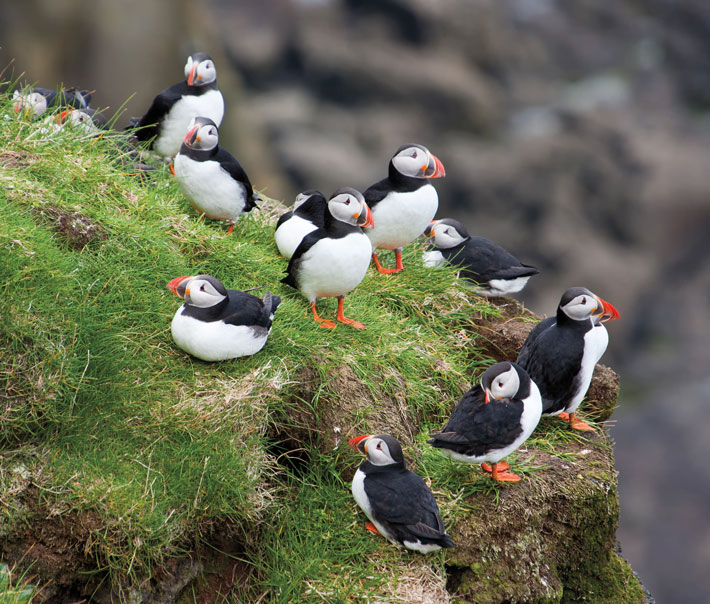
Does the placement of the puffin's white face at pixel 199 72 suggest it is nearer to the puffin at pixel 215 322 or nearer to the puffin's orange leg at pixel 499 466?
the puffin at pixel 215 322

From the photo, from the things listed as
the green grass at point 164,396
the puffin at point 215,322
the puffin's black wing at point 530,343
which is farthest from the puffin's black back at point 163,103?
the puffin's black wing at point 530,343

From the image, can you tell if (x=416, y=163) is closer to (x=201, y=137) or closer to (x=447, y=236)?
(x=447, y=236)

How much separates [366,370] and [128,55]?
1051cm

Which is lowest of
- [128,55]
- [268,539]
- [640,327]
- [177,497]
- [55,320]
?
[640,327]

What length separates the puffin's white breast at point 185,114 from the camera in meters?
5.62

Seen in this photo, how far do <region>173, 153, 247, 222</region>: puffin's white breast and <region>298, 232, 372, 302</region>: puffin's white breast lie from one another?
3.03ft

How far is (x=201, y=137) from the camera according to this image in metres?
4.80

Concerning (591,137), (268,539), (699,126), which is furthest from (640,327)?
(268,539)

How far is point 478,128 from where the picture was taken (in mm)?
19750

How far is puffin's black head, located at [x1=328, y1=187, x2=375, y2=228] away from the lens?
14.1 feet

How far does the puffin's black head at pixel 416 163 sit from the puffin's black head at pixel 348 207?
30.1 inches

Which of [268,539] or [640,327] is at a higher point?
[268,539]

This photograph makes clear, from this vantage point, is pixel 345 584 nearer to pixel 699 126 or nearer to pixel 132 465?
→ pixel 132 465

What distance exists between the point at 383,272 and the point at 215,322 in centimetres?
183
